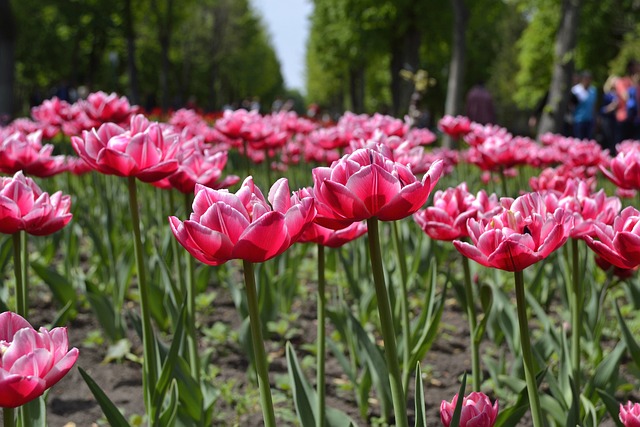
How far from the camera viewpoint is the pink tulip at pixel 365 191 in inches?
44.1

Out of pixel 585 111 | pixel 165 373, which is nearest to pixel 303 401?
pixel 165 373

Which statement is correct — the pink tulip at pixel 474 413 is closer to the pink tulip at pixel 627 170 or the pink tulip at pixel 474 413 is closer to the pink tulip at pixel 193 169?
the pink tulip at pixel 193 169

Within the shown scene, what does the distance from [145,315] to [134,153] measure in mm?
466

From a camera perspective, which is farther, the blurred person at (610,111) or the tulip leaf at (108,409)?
the blurred person at (610,111)

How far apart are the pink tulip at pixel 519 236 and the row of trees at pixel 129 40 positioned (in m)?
21.0

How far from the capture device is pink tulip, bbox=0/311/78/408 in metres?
0.96

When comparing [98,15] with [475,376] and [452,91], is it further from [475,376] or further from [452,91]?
[475,376]

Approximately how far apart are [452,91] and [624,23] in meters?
13.1

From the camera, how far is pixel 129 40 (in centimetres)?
2075

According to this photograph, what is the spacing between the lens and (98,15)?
1065 inches

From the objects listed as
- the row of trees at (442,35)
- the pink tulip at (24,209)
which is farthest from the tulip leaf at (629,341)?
the row of trees at (442,35)

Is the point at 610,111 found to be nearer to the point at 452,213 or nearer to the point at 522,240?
the point at 452,213

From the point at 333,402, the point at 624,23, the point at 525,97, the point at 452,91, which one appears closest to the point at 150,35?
the point at 525,97

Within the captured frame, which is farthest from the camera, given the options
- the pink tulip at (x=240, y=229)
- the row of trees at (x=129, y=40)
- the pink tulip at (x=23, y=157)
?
the row of trees at (x=129, y=40)
